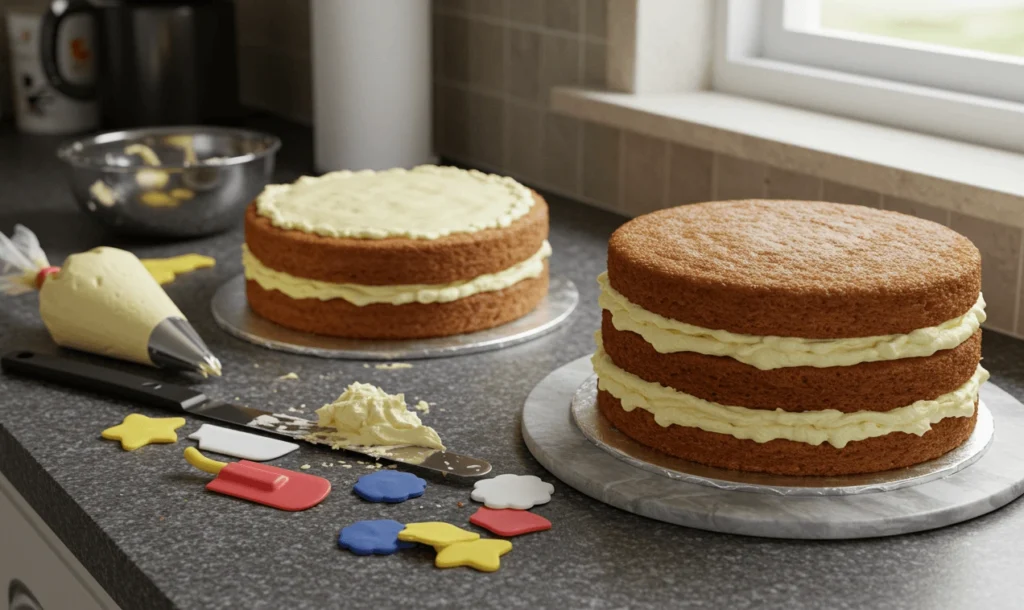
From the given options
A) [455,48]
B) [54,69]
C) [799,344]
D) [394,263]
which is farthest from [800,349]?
[54,69]

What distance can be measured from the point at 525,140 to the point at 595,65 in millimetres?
201

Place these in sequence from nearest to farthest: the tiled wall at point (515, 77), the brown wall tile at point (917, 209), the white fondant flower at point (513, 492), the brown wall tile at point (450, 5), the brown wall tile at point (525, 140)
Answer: the white fondant flower at point (513, 492) < the brown wall tile at point (917, 209) < the tiled wall at point (515, 77) < the brown wall tile at point (525, 140) < the brown wall tile at point (450, 5)

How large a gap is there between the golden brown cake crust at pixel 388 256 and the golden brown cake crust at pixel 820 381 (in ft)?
1.12

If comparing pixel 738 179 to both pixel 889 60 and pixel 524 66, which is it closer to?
pixel 889 60

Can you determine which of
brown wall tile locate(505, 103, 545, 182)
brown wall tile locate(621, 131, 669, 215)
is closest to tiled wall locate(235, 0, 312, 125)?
brown wall tile locate(505, 103, 545, 182)

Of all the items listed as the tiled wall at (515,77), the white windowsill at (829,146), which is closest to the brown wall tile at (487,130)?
the tiled wall at (515,77)

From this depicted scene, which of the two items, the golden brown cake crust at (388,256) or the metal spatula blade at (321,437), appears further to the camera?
the golden brown cake crust at (388,256)

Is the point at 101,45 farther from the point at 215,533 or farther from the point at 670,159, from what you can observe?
the point at 215,533

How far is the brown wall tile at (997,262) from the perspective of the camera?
1183 millimetres

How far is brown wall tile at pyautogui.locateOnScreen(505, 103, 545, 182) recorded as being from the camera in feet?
5.95

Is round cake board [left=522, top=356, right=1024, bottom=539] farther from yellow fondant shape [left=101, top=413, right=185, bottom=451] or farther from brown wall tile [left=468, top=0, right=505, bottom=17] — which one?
brown wall tile [left=468, top=0, right=505, bottom=17]

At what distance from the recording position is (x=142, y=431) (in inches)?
38.4

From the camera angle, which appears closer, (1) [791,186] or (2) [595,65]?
(1) [791,186]

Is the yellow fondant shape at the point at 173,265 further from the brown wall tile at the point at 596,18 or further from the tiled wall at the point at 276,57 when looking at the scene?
the tiled wall at the point at 276,57
